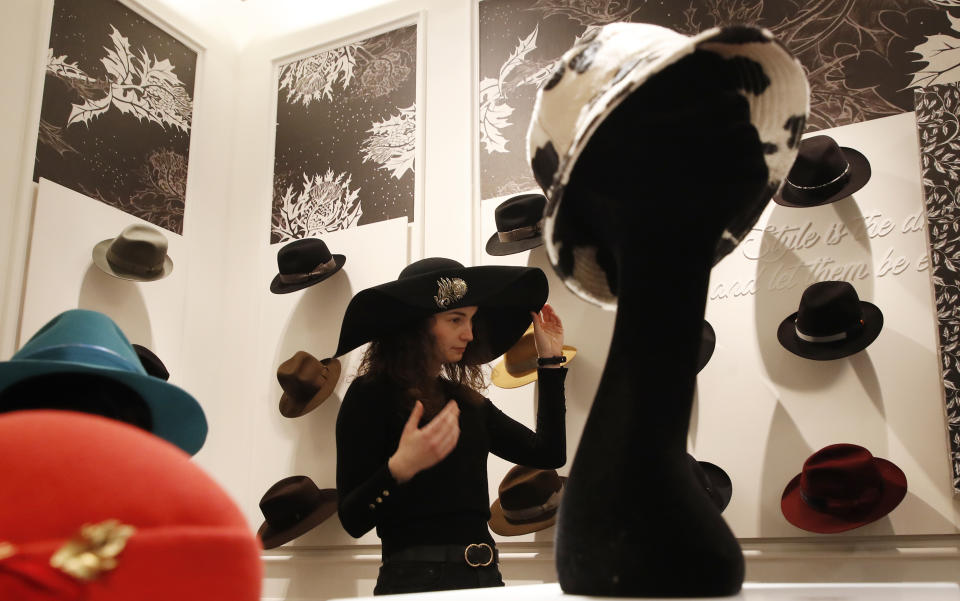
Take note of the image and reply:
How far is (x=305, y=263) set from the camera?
146 inches

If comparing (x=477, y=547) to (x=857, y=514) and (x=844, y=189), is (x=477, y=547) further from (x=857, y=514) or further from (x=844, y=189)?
(x=844, y=189)

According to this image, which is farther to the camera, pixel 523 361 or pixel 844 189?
pixel 523 361

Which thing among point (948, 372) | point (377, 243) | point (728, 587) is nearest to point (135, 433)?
point (728, 587)

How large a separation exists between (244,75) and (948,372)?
149 inches

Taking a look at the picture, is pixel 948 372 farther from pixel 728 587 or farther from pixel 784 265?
pixel 728 587

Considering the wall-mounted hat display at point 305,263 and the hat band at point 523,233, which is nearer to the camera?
the hat band at point 523,233

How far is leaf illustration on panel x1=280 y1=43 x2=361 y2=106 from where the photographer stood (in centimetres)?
419

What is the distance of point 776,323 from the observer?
9.41 ft

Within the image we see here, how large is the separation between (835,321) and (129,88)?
332 cm

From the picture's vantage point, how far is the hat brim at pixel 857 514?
8.06 ft

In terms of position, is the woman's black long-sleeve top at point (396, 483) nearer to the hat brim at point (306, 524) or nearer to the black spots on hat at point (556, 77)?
the black spots on hat at point (556, 77)

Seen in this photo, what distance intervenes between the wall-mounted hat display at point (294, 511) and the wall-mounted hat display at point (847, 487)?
195cm

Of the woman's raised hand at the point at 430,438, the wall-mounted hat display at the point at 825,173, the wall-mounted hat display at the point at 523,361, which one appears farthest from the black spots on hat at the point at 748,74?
the wall-mounted hat display at the point at 523,361

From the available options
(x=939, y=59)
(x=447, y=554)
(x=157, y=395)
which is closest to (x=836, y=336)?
(x=939, y=59)
